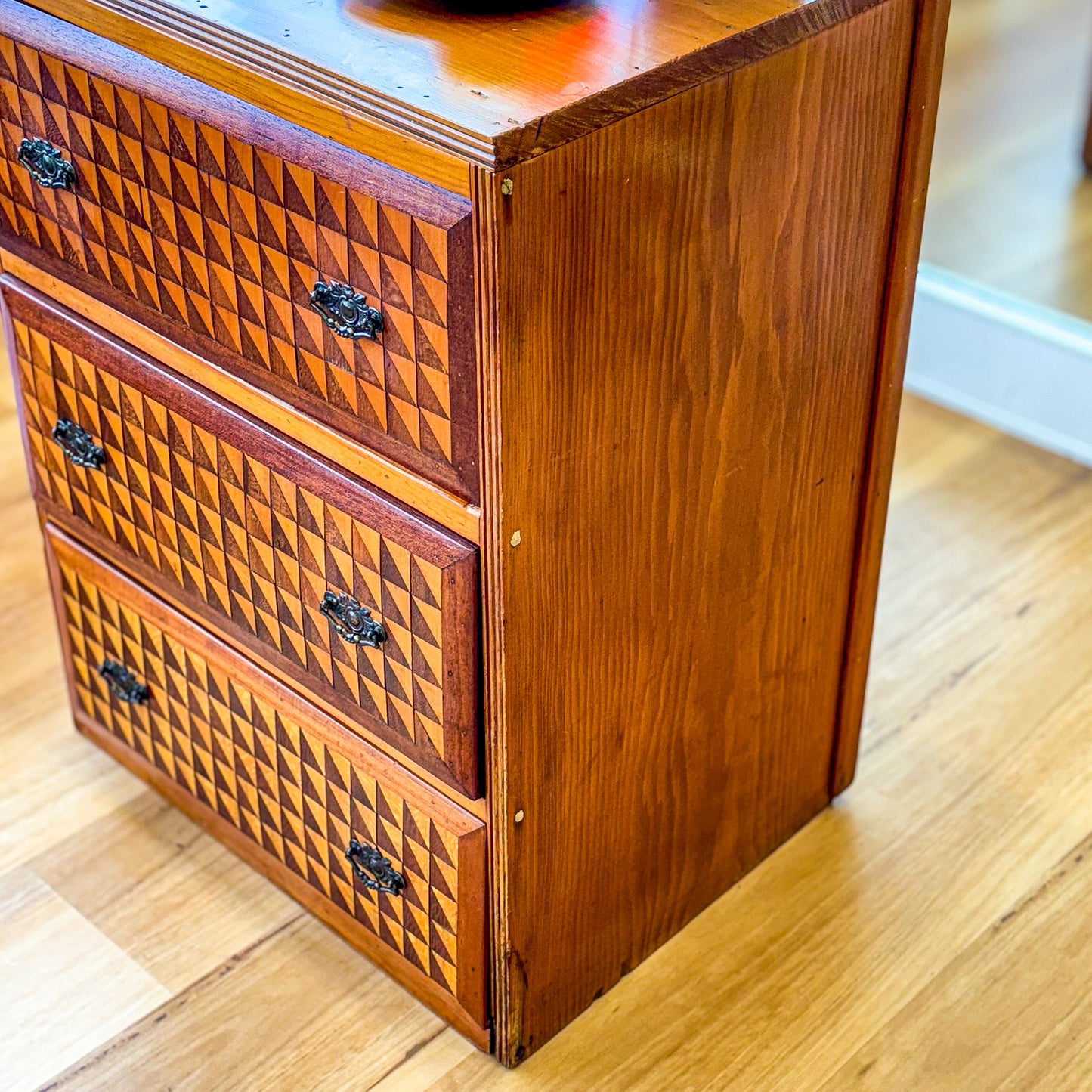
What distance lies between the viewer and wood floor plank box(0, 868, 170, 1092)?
1.33m

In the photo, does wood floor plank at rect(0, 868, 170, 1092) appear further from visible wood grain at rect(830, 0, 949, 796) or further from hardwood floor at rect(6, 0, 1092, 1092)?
visible wood grain at rect(830, 0, 949, 796)

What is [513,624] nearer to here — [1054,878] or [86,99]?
[86,99]

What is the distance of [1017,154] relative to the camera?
257cm

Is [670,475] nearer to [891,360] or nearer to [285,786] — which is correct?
[891,360]

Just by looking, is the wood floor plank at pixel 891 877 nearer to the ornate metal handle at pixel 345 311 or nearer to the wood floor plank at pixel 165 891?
the wood floor plank at pixel 165 891

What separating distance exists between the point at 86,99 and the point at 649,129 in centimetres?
43

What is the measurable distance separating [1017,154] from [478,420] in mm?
1834

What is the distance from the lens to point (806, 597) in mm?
1373

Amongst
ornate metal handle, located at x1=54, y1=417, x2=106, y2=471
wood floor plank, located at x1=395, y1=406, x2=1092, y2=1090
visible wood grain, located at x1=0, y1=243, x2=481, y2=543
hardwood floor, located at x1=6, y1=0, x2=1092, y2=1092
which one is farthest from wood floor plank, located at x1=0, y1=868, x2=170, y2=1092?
visible wood grain, located at x1=0, y1=243, x2=481, y2=543

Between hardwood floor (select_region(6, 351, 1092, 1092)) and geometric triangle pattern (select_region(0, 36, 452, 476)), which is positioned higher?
geometric triangle pattern (select_region(0, 36, 452, 476))

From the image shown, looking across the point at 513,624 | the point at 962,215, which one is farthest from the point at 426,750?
the point at 962,215

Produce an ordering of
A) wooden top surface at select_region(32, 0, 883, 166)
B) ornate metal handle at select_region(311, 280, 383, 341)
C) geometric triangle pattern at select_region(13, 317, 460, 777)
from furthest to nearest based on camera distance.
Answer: geometric triangle pattern at select_region(13, 317, 460, 777) → ornate metal handle at select_region(311, 280, 383, 341) → wooden top surface at select_region(32, 0, 883, 166)

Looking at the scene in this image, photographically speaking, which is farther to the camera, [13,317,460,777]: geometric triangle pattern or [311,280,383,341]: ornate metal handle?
[13,317,460,777]: geometric triangle pattern

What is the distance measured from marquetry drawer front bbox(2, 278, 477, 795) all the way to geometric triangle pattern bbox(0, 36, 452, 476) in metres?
0.07
